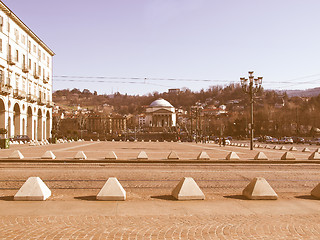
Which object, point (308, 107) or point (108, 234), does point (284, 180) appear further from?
point (308, 107)

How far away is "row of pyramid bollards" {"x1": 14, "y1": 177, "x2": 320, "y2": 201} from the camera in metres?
9.64

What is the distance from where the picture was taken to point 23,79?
→ 63344 millimetres

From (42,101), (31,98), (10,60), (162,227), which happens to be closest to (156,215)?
(162,227)

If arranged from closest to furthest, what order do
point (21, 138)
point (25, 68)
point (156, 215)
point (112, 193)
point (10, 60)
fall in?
1. point (156, 215)
2. point (112, 193)
3. point (10, 60)
4. point (21, 138)
5. point (25, 68)

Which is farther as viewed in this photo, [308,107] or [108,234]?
[308,107]

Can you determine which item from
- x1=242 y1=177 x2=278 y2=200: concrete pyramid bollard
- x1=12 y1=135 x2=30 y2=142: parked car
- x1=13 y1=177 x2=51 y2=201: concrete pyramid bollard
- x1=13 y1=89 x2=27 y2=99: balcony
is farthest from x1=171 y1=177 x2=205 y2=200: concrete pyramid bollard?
x1=13 y1=89 x2=27 y2=99: balcony

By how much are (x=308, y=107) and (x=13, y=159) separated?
344 feet

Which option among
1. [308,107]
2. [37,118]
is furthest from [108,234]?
[308,107]

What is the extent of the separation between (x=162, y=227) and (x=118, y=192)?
2.89 metres

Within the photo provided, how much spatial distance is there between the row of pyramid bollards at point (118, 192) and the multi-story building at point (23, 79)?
152 feet

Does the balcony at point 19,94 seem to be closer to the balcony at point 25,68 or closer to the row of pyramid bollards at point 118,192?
the balcony at point 25,68

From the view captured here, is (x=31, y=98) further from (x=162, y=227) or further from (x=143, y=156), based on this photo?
(x=162, y=227)

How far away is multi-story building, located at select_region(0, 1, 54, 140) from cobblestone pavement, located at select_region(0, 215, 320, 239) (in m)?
49.1

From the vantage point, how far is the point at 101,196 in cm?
975
